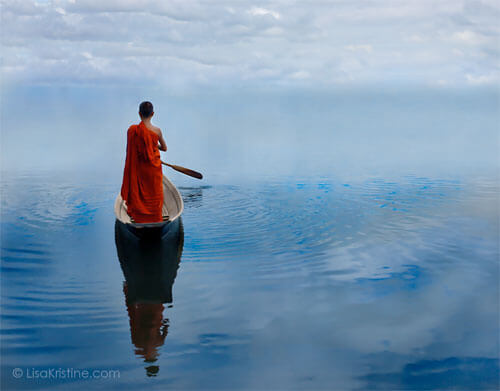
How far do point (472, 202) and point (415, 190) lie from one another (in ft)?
7.82

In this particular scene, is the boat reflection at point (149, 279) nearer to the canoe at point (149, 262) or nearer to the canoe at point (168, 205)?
the canoe at point (149, 262)

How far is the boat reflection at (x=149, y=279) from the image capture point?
4704mm

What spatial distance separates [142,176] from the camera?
26.7ft

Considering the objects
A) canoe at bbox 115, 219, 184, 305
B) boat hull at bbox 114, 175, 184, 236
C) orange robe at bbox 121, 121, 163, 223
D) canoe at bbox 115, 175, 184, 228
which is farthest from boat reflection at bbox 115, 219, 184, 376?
orange robe at bbox 121, 121, 163, 223

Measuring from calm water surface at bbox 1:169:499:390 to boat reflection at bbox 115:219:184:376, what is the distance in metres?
0.03

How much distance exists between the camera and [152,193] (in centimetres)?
820

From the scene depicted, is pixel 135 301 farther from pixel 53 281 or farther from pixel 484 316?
pixel 484 316

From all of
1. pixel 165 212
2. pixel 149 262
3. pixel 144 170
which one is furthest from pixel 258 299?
pixel 165 212

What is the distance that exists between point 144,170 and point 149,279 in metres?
2.15

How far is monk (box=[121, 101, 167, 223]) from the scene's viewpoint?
25.7 ft

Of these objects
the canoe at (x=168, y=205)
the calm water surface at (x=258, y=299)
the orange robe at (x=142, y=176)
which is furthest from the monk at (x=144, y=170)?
the calm water surface at (x=258, y=299)

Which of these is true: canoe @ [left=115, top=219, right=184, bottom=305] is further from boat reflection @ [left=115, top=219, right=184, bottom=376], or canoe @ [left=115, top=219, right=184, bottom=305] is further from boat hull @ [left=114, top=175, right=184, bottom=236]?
boat hull @ [left=114, top=175, right=184, bottom=236]

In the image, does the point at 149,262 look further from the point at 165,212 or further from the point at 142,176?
the point at 165,212

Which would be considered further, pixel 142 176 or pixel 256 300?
pixel 142 176
